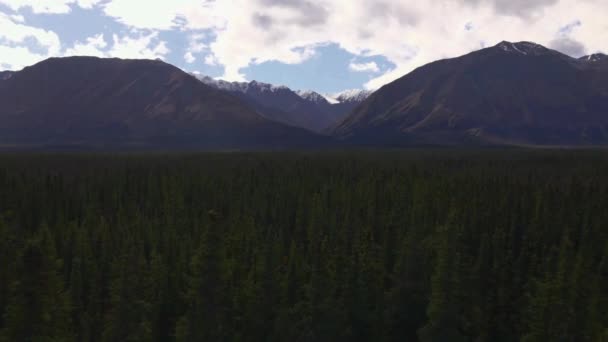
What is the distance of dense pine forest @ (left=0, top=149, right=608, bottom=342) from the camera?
83.5ft

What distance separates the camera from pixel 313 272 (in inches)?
1344

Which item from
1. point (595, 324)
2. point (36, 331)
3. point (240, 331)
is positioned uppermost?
point (36, 331)

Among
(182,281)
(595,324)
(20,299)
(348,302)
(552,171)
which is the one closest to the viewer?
(20,299)

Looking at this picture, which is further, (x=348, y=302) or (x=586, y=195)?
(x=586, y=195)

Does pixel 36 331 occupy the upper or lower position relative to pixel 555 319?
upper

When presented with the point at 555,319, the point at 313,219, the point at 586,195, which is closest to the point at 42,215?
the point at 313,219

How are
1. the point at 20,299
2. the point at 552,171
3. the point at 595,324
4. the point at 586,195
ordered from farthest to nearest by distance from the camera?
the point at 552,171, the point at 586,195, the point at 595,324, the point at 20,299

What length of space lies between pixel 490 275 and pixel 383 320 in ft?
55.0

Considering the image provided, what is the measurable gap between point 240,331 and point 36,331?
20.5 metres

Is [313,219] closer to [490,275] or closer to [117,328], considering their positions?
[490,275]

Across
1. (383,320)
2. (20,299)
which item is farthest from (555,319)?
(20,299)

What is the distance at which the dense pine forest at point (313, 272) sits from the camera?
2544 cm

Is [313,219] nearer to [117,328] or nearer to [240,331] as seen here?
[240,331]

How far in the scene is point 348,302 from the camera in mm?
37938
